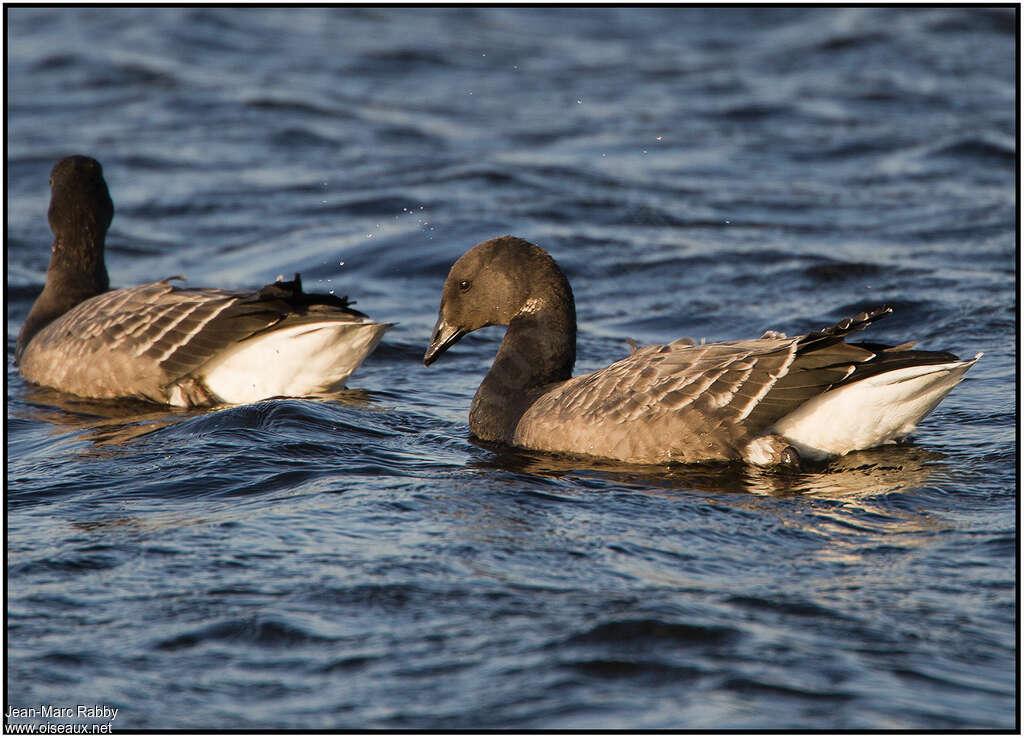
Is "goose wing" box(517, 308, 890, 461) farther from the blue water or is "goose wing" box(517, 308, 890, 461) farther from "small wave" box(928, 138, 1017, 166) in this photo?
"small wave" box(928, 138, 1017, 166)

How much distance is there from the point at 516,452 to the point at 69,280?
518 centimetres

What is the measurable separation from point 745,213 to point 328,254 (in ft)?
16.7

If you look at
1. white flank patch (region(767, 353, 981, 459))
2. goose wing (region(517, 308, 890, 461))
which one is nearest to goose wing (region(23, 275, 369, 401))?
goose wing (region(517, 308, 890, 461))

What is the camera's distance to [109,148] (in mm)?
19578

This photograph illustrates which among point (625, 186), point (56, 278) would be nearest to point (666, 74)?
point (625, 186)

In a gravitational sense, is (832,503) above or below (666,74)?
below

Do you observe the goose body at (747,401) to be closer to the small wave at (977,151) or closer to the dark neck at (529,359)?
the dark neck at (529,359)

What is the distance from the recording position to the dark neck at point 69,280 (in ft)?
37.3

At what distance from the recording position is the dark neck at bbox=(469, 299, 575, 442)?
29.1 feet

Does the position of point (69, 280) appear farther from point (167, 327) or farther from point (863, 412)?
point (863, 412)

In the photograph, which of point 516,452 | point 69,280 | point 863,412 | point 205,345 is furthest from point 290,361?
point 863,412

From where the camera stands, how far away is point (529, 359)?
8.98 metres

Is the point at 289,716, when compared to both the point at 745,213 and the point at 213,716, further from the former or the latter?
the point at 745,213

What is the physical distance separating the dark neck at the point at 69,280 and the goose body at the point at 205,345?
793 mm
